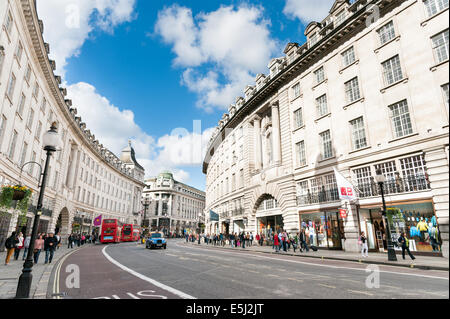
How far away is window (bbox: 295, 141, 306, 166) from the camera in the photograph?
27203 millimetres

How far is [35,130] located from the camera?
94.5ft

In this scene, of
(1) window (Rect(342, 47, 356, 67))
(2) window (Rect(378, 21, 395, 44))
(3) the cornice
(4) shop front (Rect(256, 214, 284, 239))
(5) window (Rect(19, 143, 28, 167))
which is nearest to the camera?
(2) window (Rect(378, 21, 395, 44))

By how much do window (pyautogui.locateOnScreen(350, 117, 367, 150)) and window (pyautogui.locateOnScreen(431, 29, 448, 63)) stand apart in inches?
774

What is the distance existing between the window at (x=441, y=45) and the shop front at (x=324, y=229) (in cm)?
2288

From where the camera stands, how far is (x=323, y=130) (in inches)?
963

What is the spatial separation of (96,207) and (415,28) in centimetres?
6856

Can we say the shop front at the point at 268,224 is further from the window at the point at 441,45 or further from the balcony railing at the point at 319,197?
the window at the point at 441,45

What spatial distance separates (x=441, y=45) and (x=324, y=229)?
80.9 feet

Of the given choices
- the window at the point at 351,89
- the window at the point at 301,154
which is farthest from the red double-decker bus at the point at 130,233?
the window at the point at 351,89

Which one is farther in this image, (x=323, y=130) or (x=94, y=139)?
(x=94, y=139)

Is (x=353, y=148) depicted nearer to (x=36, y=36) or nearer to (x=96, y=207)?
(x=36, y=36)

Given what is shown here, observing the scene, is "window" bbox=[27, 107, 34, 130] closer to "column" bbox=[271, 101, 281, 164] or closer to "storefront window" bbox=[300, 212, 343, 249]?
"column" bbox=[271, 101, 281, 164]

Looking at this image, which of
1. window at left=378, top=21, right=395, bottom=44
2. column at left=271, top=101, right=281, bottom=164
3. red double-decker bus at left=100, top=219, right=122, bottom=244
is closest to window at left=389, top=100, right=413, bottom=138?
window at left=378, top=21, right=395, bottom=44

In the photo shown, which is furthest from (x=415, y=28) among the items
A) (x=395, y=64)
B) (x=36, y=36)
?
(x=36, y=36)
